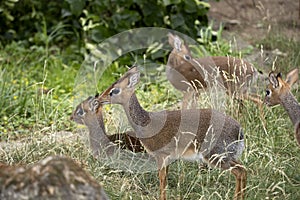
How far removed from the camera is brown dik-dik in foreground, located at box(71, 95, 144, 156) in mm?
5352

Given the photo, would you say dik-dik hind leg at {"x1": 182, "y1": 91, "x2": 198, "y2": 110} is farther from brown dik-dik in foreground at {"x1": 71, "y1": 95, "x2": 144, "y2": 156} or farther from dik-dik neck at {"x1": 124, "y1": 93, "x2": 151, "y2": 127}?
dik-dik neck at {"x1": 124, "y1": 93, "x2": 151, "y2": 127}

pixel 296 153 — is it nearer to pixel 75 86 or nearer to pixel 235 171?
pixel 235 171

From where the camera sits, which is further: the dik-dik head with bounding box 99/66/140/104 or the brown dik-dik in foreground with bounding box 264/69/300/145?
the brown dik-dik in foreground with bounding box 264/69/300/145

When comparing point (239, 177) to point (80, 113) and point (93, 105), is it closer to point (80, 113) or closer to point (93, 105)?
point (93, 105)

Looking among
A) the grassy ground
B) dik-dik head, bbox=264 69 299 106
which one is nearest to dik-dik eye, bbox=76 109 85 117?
the grassy ground

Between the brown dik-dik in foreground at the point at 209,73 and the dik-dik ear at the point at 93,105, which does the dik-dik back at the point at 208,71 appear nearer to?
the brown dik-dik in foreground at the point at 209,73

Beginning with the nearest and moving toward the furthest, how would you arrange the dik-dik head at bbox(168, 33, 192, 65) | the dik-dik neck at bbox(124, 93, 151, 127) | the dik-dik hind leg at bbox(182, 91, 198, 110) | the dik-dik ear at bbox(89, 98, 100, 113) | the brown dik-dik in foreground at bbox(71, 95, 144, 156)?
the dik-dik neck at bbox(124, 93, 151, 127), the dik-dik ear at bbox(89, 98, 100, 113), the brown dik-dik in foreground at bbox(71, 95, 144, 156), the dik-dik hind leg at bbox(182, 91, 198, 110), the dik-dik head at bbox(168, 33, 192, 65)

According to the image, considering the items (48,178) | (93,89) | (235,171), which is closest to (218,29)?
(93,89)

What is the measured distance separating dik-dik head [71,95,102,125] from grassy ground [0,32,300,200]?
0.78 feet

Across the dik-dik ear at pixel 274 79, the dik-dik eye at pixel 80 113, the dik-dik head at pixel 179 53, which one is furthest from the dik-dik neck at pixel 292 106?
the dik-dik head at pixel 179 53

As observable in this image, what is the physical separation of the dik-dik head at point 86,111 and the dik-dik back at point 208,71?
0.92 meters

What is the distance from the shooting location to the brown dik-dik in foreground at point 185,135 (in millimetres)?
4723

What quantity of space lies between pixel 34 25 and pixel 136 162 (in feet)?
13.2

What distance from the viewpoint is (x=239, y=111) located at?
600 cm
